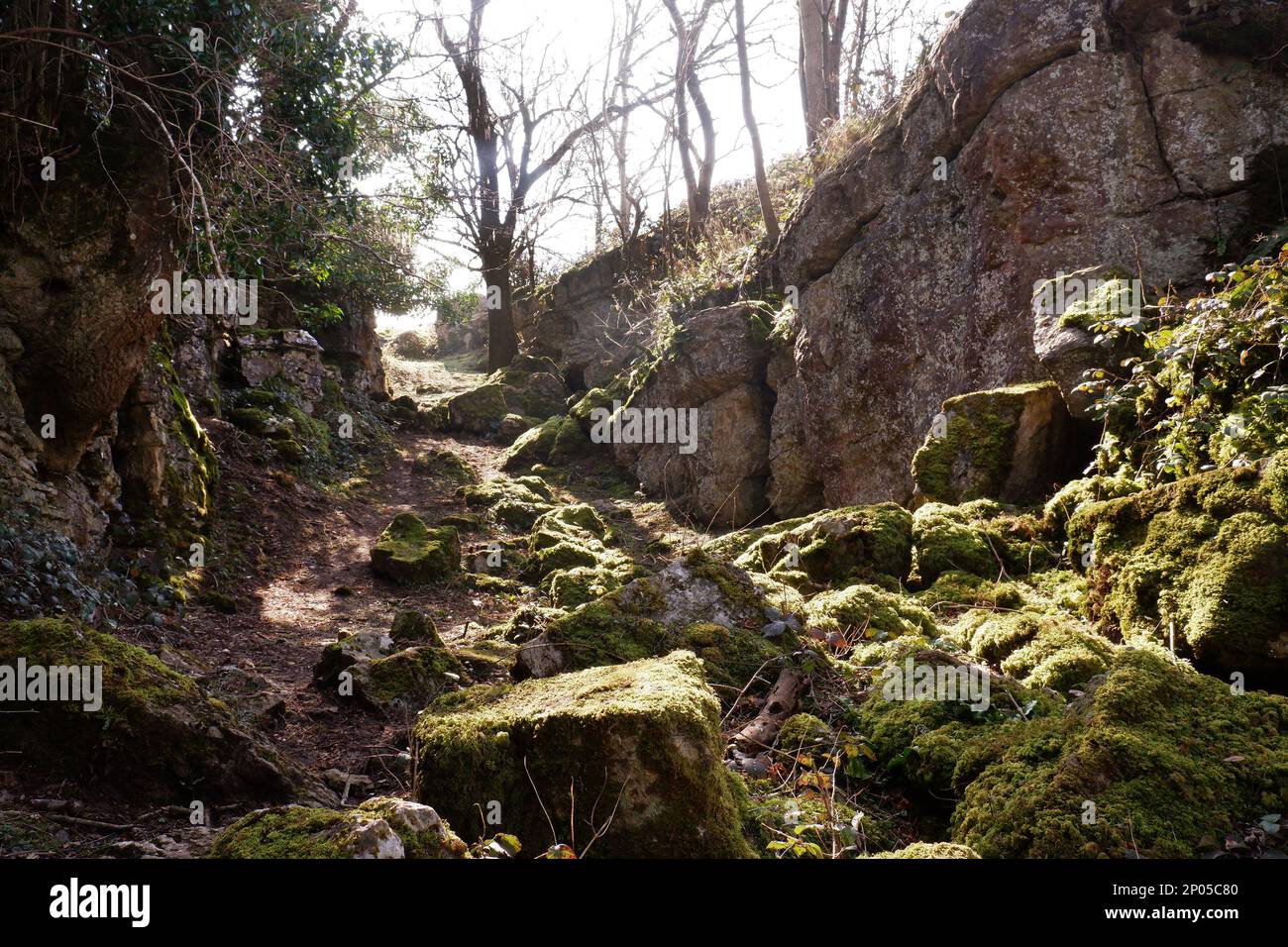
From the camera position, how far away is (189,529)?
8.34 meters

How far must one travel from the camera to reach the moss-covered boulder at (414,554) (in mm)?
9445

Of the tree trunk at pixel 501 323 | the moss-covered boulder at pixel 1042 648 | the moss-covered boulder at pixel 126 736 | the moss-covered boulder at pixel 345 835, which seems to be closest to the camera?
the moss-covered boulder at pixel 345 835

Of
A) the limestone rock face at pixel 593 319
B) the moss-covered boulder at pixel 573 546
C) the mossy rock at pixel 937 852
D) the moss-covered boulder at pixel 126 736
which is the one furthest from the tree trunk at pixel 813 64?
the mossy rock at pixel 937 852

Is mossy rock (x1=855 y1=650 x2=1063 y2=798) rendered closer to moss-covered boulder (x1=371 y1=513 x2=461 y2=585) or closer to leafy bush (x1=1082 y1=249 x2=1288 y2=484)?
leafy bush (x1=1082 y1=249 x2=1288 y2=484)

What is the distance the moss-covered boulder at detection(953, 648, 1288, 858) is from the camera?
2.70m

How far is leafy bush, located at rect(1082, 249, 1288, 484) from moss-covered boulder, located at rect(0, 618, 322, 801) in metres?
5.83

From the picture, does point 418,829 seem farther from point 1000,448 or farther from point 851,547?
point 1000,448

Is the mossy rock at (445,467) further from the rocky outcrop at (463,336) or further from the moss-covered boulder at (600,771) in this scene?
the rocky outcrop at (463,336)


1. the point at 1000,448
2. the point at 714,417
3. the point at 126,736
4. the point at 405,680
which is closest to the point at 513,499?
the point at 714,417

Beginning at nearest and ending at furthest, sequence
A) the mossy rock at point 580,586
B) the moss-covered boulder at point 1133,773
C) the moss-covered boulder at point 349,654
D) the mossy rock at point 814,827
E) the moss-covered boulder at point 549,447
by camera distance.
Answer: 1. the moss-covered boulder at point 1133,773
2. the mossy rock at point 814,827
3. the moss-covered boulder at point 349,654
4. the mossy rock at point 580,586
5. the moss-covered boulder at point 549,447

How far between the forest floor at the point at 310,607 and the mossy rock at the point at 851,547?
3.11 meters

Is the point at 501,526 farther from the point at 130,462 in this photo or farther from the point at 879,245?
the point at 879,245

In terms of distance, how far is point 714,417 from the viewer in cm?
1363
